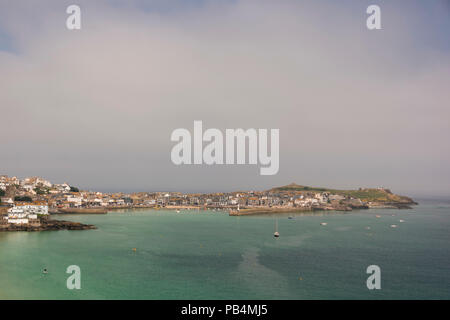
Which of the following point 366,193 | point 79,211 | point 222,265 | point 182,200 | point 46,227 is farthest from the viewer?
point 366,193

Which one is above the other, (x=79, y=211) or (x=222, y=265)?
(x=222, y=265)

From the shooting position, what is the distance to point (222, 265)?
61.5 feet

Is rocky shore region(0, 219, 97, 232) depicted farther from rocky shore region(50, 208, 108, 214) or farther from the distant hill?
the distant hill

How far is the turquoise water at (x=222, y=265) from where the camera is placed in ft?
46.8

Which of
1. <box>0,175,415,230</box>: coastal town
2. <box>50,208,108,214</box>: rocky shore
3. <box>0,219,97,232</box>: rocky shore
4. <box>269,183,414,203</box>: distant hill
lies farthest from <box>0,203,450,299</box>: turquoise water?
<box>269,183,414,203</box>: distant hill

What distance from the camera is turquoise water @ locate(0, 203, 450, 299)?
46.8ft

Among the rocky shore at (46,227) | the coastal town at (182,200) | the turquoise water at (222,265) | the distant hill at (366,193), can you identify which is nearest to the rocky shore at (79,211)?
the coastal town at (182,200)

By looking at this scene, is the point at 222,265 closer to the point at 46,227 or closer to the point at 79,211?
the point at 46,227

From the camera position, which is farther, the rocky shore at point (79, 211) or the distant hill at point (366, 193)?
the distant hill at point (366, 193)

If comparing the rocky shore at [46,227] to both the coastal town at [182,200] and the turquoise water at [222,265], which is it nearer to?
the turquoise water at [222,265]

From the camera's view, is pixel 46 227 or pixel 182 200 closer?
pixel 46 227

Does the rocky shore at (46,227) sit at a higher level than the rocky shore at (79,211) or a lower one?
higher

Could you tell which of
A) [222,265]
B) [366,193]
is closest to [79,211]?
[222,265]
